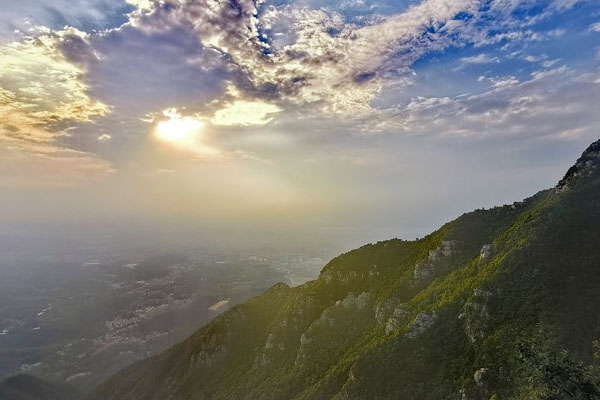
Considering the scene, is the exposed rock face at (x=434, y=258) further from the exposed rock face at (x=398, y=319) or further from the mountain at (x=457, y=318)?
the exposed rock face at (x=398, y=319)

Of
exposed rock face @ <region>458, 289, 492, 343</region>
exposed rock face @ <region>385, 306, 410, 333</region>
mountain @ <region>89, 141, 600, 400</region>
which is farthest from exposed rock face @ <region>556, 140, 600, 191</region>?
exposed rock face @ <region>385, 306, 410, 333</region>

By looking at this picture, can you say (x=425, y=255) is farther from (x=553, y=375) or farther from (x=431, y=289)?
(x=553, y=375)

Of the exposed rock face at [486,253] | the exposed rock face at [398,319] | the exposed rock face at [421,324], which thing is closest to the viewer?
the exposed rock face at [421,324]

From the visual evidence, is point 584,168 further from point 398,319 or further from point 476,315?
point 398,319

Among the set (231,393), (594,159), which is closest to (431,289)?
(594,159)

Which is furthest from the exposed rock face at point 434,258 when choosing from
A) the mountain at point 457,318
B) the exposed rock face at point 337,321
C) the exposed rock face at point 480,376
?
the exposed rock face at point 480,376

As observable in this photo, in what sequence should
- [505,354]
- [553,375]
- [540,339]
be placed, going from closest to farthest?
[553,375]
[540,339]
[505,354]

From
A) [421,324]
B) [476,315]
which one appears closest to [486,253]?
[476,315]
